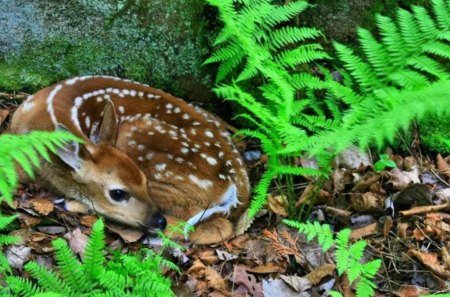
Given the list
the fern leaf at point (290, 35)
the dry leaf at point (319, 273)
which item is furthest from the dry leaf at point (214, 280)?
the fern leaf at point (290, 35)

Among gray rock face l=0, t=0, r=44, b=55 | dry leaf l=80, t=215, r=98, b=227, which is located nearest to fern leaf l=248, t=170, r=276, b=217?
dry leaf l=80, t=215, r=98, b=227

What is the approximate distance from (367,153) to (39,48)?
263 centimetres

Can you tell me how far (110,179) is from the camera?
462 cm

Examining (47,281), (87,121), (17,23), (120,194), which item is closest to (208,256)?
(120,194)

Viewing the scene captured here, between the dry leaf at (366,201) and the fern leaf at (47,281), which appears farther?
the dry leaf at (366,201)

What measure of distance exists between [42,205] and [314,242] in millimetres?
1828

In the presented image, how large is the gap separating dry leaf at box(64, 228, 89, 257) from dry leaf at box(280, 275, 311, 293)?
124 centimetres

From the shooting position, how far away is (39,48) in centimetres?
505

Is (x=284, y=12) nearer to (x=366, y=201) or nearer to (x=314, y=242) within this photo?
(x=366, y=201)

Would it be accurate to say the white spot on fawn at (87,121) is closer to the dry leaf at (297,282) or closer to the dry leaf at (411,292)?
the dry leaf at (297,282)

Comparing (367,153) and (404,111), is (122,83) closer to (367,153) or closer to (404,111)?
(367,153)

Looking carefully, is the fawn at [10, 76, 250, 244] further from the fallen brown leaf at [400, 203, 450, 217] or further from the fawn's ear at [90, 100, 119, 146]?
the fallen brown leaf at [400, 203, 450, 217]

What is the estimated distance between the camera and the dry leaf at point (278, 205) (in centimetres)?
442

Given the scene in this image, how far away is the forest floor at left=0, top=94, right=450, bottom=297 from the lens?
12.7ft
